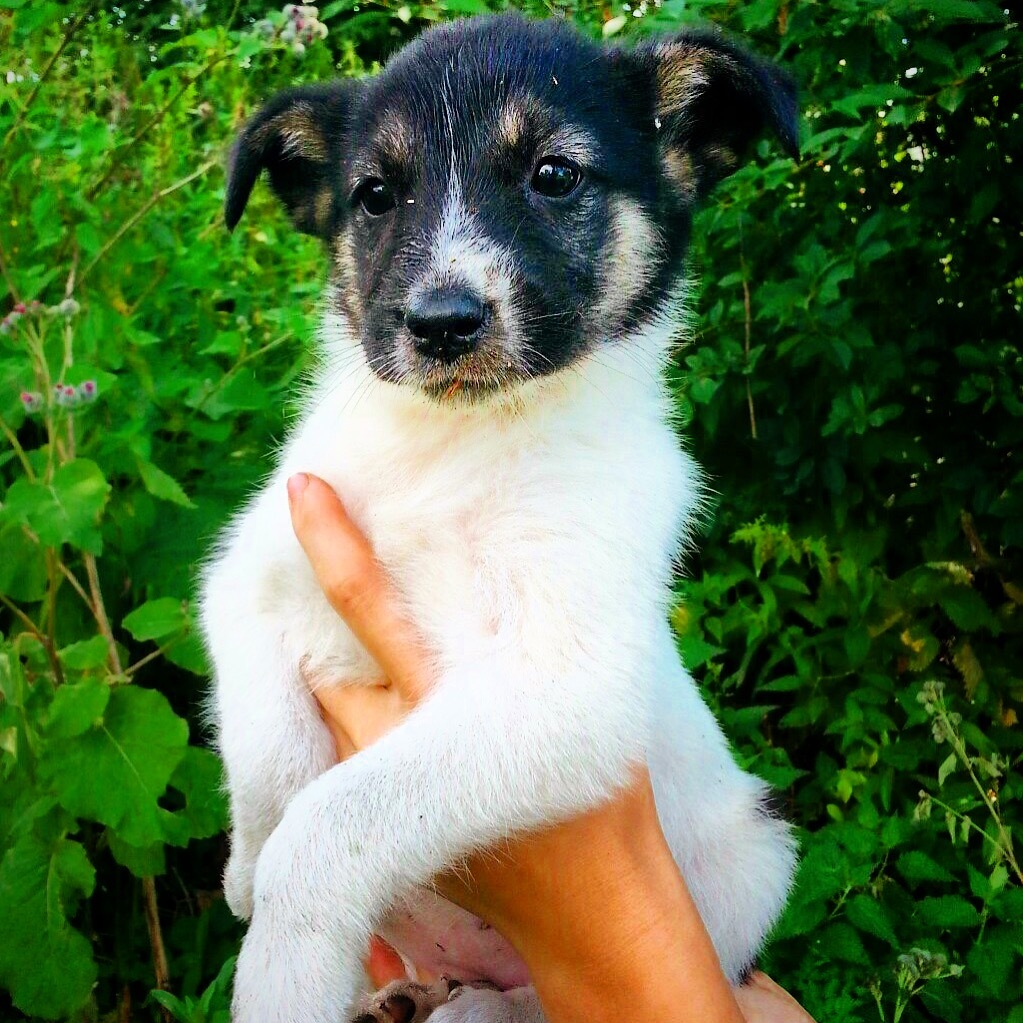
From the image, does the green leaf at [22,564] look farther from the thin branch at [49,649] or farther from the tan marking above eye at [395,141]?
the tan marking above eye at [395,141]

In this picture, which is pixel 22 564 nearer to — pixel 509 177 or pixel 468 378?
pixel 468 378

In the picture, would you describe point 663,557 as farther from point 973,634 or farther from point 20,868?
point 973,634

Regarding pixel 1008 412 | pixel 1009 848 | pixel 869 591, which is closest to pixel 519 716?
pixel 1009 848

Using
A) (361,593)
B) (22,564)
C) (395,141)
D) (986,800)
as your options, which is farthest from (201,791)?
(986,800)

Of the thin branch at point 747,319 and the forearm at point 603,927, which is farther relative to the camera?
the thin branch at point 747,319

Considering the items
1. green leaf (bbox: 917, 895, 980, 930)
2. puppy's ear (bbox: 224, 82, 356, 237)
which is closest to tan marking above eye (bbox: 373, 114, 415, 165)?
puppy's ear (bbox: 224, 82, 356, 237)

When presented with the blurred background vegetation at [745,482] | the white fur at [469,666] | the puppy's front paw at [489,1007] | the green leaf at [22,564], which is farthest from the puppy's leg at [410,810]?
the green leaf at [22,564]
